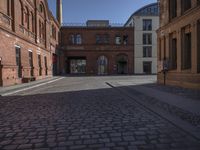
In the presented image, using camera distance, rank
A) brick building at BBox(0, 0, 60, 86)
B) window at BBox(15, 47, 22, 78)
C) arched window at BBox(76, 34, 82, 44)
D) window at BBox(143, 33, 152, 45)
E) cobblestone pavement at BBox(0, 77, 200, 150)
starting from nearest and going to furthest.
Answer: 1. cobblestone pavement at BBox(0, 77, 200, 150)
2. brick building at BBox(0, 0, 60, 86)
3. window at BBox(15, 47, 22, 78)
4. arched window at BBox(76, 34, 82, 44)
5. window at BBox(143, 33, 152, 45)

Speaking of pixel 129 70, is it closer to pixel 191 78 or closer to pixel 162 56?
pixel 162 56

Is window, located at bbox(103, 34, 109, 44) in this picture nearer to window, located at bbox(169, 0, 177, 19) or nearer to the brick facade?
the brick facade

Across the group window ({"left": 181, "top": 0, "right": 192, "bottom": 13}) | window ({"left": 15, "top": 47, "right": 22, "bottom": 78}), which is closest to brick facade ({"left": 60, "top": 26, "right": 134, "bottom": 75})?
window ({"left": 15, "top": 47, "right": 22, "bottom": 78})

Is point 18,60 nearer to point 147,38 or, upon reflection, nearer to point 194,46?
point 194,46

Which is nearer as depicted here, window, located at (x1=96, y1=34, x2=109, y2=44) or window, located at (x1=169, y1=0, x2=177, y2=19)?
window, located at (x1=169, y1=0, x2=177, y2=19)

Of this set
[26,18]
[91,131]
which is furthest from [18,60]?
[91,131]

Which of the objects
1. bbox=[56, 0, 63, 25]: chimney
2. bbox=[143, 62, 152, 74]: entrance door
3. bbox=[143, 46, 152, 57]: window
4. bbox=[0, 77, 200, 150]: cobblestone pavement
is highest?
bbox=[56, 0, 63, 25]: chimney

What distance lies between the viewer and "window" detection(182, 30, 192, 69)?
18641mm

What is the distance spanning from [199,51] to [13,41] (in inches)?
604

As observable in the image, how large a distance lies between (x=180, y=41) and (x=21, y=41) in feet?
49.0

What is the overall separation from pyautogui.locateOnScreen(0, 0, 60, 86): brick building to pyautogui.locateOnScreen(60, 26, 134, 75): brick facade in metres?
18.6

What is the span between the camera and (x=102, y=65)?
57375 millimetres

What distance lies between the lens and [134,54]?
187 ft

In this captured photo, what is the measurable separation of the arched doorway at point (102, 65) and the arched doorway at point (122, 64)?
2773mm
